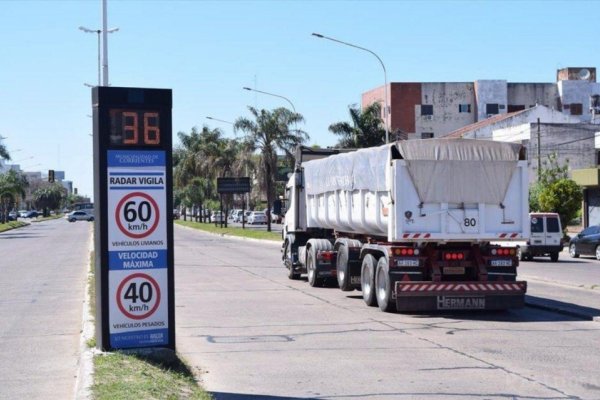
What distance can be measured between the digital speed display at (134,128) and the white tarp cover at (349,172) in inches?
259

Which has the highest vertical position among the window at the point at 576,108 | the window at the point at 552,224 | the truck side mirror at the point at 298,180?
the window at the point at 576,108

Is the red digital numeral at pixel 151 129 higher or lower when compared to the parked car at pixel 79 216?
higher

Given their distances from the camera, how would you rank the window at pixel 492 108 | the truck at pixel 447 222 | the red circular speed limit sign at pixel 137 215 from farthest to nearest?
Answer: 1. the window at pixel 492 108
2. the truck at pixel 447 222
3. the red circular speed limit sign at pixel 137 215

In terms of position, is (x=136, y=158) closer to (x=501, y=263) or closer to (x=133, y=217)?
(x=133, y=217)

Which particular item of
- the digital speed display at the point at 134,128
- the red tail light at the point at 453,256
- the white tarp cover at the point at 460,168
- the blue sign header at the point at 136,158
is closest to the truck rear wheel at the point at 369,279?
the red tail light at the point at 453,256

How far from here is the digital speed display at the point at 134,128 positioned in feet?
34.4

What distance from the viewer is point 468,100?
279 ft

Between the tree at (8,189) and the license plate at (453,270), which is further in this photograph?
the tree at (8,189)

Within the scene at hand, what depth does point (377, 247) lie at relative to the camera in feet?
56.2

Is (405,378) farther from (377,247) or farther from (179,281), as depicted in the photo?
(179,281)

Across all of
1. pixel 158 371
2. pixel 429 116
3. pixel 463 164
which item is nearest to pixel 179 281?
pixel 463 164

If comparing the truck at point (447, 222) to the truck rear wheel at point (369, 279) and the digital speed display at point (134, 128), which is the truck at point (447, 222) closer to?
the truck rear wheel at point (369, 279)

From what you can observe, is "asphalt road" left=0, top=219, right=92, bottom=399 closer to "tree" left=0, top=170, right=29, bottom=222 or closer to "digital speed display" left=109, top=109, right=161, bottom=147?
"digital speed display" left=109, top=109, right=161, bottom=147

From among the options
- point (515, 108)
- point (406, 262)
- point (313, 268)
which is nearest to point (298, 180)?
point (313, 268)
